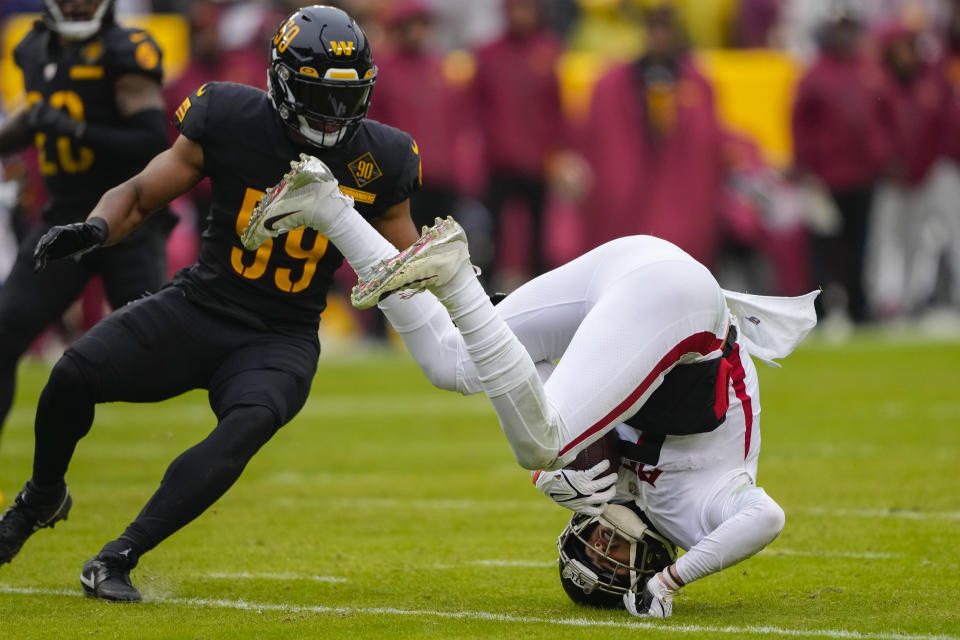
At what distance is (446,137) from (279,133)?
8.84 meters

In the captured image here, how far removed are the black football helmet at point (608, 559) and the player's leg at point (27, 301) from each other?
2.46 metres

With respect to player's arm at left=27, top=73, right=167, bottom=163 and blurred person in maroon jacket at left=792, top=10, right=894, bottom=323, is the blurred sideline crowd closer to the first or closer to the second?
blurred person in maroon jacket at left=792, top=10, right=894, bottom=323

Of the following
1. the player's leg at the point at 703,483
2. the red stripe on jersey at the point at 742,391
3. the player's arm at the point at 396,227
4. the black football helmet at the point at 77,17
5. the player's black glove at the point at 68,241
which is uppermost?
the black football helmet at the point at 77,17

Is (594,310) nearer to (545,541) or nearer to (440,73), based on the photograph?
(545,541)

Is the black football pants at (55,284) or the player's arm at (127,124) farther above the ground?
the player's arm at (127,124)

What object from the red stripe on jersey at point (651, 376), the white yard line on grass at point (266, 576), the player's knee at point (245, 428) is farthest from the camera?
the white yard line on grass at point (266, 576)

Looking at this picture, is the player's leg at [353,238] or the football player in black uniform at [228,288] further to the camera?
the football player in black uniform at [228,288]

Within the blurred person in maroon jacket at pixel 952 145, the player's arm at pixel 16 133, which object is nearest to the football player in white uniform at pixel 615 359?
the player's arm at pixel 16 133

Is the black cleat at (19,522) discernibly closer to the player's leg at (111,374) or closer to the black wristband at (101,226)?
the player's leg at (111,374)

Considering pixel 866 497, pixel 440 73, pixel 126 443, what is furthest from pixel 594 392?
pixel 440 73

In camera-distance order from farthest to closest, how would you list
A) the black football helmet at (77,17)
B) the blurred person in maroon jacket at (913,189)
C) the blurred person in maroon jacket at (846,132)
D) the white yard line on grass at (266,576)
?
the blurred person in maroon jacket at (913,189), the blurred person in maroon jacket at (846,132), the black football helmet at (77,17), the white yard line on grass at (266,576)

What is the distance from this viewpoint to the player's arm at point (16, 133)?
A: 20.6ft

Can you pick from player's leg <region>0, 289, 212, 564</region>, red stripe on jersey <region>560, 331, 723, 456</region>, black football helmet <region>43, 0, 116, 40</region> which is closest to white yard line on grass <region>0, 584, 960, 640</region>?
player's leg <region>0, 289, 212, 564</region>

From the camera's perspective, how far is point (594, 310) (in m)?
4.16
